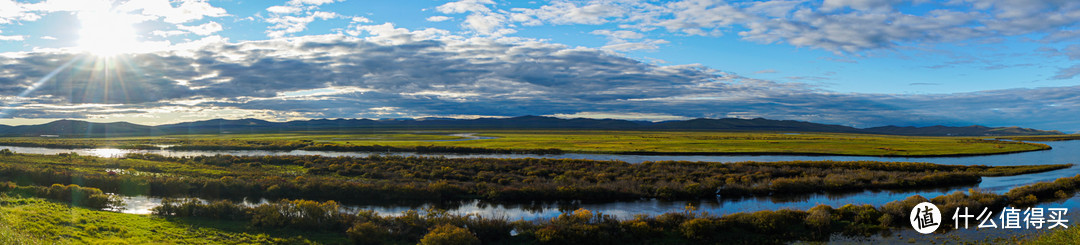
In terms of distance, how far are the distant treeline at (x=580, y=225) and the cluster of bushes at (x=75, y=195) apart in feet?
14.3

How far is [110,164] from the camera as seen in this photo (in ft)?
160

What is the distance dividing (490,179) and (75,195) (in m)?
22.8

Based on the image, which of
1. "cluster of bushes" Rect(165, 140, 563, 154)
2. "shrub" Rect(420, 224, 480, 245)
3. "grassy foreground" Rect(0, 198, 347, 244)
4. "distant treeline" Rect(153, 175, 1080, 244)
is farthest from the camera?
"cluster of bushes" Rect(165, 140, 563, 154)

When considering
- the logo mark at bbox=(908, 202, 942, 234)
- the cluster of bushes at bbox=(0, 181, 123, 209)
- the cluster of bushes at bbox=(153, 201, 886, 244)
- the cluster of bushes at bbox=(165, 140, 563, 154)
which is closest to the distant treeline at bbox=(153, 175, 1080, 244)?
the cluster of bushes at bbox=(153, 201, 886, 244)

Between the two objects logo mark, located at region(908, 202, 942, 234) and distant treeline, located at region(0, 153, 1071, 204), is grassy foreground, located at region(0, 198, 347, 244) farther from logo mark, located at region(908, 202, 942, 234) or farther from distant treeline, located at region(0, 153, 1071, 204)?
logo mark, located at region(908, 202, 942, 234)

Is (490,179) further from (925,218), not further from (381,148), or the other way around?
A: (381,148)

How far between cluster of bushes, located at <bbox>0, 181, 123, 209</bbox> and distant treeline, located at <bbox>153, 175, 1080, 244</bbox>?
14.3 feet

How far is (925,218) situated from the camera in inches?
846

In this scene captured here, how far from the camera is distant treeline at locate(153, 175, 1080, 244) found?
1898cm

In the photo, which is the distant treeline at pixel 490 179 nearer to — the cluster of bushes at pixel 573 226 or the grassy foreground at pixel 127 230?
the cluster of bushes at pixel 573 226

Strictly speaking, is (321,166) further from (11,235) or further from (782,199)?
(782,199)

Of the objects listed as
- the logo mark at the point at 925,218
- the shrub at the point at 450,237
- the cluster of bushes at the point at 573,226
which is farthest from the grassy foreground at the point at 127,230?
the logo mark at the point at 925,218

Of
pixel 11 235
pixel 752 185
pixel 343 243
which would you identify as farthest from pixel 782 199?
pixel 11 235

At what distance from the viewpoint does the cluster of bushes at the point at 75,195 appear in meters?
24.8
